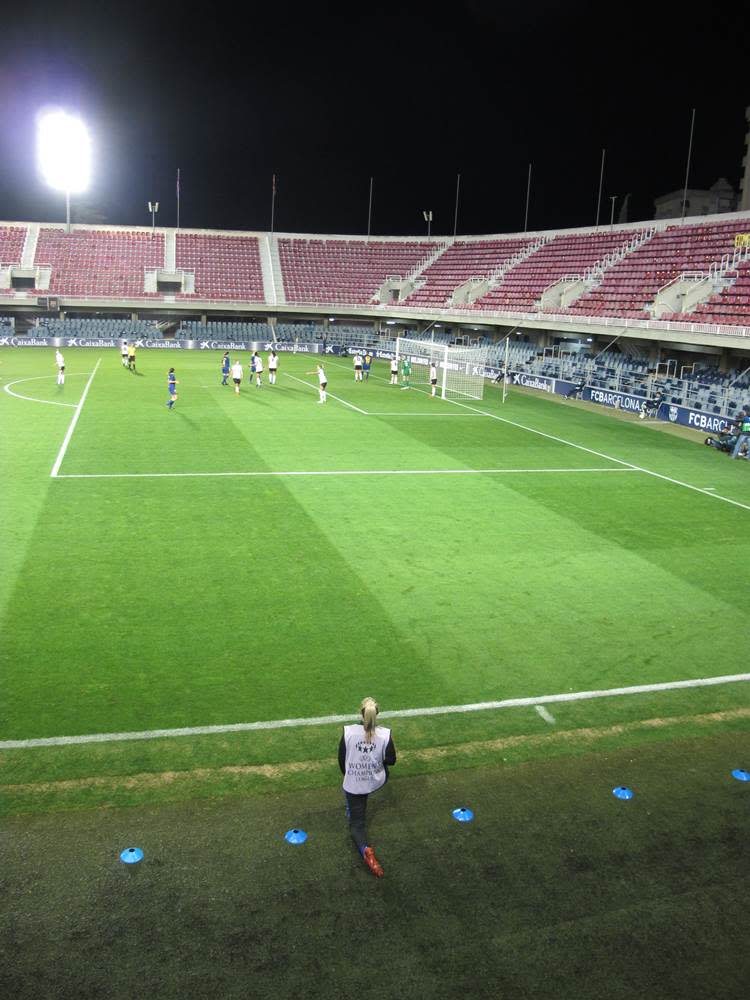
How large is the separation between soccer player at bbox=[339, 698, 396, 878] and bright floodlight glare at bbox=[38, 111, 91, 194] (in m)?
67.8

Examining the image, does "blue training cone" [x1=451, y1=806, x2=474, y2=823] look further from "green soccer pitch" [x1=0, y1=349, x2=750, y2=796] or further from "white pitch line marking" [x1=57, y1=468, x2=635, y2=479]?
"white pitch line marking" [x1=57, y1=468, x2=635, y2=479]

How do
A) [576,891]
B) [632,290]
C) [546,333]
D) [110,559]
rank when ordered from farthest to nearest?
[546,333] < [632,290] < [110,559] < [576,891]

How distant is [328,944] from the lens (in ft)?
18.4

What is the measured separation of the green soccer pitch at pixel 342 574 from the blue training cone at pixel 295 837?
4.27 ft

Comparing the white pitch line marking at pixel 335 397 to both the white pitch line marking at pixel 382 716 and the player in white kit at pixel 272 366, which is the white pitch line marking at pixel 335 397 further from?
the white pitch line marking at pixel 382 716

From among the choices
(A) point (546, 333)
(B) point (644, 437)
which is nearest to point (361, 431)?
(B) point (644, 437)

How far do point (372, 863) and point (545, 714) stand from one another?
3357mm

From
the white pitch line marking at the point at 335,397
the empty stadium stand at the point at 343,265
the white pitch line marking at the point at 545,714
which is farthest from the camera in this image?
the empty stadium stand at the point at 343,265

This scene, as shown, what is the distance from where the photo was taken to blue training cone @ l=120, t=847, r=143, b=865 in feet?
21.0

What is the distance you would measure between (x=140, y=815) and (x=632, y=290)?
141 ft

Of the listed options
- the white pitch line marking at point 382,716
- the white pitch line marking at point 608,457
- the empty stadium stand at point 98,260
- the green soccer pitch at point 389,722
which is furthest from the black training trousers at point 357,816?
the empty stadium stand at point 98,260

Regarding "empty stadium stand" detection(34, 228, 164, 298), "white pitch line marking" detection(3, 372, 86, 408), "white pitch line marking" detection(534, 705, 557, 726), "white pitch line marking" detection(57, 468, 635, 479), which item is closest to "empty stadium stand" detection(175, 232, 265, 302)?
"empty stadium stand" detection(34, 228, 164, 298)

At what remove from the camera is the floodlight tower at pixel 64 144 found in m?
63.5

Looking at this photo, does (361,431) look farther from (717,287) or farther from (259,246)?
(259,246)
